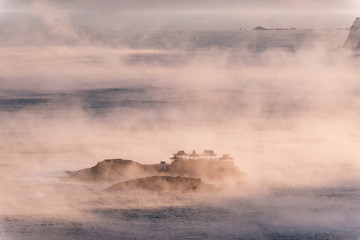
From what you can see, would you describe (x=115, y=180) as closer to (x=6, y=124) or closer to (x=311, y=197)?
(x=311, y=197)

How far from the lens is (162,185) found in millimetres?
102562

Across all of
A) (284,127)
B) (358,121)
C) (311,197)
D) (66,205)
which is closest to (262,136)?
(284,127)

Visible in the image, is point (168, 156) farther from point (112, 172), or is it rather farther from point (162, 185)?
point (162, 185)

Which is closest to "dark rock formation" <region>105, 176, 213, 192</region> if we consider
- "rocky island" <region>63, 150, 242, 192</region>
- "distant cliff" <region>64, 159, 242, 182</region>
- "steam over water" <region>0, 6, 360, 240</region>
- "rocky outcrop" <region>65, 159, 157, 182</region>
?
"rocky island" <region>63, 150, 242, 192</region>

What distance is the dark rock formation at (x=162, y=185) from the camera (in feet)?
336

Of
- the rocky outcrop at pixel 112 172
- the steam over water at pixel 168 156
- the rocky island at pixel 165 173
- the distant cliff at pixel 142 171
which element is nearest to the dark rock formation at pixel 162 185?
the rocky island at pixel 165 173

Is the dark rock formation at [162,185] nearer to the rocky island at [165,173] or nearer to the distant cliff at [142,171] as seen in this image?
the rocky island at [165,173]

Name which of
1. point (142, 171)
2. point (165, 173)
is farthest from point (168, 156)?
point (142, 171)

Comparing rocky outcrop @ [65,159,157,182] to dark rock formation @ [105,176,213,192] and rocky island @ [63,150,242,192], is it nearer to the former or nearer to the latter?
rocky island @ [63,150,242,192]

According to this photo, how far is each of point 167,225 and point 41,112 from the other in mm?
91137

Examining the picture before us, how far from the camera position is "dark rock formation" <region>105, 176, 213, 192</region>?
336 feet

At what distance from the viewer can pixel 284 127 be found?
15975 centimetres

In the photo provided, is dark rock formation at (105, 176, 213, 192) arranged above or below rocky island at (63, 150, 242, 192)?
below

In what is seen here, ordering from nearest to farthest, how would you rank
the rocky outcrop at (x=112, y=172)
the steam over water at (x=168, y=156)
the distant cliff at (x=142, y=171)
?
the steam over water at (x=168, y=156) < the rocky outcrop at (x=112, y=172) < the distant cliff at (x=142, y=171)
